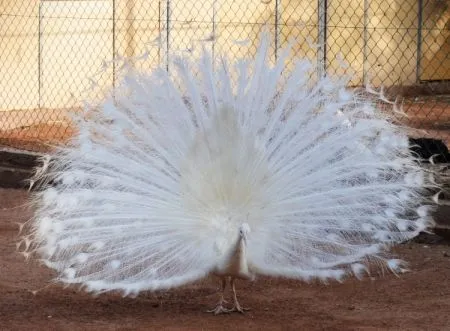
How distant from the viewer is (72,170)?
21.2 feet

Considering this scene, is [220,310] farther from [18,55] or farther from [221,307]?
[18,55]

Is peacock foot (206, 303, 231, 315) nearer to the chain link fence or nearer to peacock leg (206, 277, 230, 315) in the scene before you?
peacock leg (206, 277, 230, 315)

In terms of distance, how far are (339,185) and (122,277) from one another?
1503 mm

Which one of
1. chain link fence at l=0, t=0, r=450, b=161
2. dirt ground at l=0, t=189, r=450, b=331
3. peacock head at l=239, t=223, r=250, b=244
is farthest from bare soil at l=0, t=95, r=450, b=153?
peacock head at l=239, t=223, r=250, b=244

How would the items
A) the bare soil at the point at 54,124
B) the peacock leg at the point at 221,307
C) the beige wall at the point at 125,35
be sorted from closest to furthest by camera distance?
the peacock leg at the point at 221,307
the bare soil at the point at 54,124
the beige wall at the point at 125,35

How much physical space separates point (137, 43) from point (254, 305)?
13151mm

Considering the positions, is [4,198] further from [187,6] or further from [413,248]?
[187,6]

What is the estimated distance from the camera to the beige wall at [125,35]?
17.3m

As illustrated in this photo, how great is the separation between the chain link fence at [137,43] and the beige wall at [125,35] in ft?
0.06

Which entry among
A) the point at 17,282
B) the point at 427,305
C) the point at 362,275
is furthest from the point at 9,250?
the point at 427,305

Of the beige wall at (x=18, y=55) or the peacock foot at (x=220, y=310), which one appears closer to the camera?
the peacock foot at (x=220, y=310)

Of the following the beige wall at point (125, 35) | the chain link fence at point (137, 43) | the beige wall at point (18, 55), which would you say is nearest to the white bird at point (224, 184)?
the chain link fence at point (137, 43)

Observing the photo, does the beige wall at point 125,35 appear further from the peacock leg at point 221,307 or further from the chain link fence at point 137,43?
the peacock leg at point 221,307

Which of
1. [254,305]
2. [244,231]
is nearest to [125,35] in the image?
[254,305]
